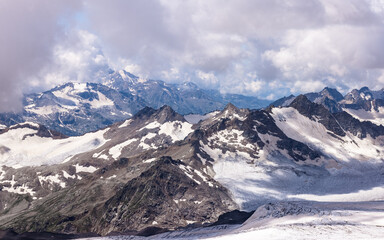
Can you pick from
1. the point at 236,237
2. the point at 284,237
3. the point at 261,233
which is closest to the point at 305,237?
the point at 284,237

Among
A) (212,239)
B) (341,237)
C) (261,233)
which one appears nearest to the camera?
(341,237)

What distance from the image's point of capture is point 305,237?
16375cm

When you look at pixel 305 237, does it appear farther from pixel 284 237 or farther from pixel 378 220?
pixel 378 220

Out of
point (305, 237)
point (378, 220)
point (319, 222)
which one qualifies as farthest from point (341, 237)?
point (378, 220)

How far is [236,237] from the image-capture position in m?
179

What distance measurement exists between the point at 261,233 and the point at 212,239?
32.3 meters

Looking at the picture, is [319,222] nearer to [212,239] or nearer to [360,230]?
[360,230]

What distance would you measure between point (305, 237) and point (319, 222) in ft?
121

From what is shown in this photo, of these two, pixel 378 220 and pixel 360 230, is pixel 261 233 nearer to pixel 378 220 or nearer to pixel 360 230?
pixel 360 230

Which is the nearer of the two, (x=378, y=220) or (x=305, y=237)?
(x=305, y=237)

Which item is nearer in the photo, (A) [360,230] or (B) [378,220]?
(A) [360,230]

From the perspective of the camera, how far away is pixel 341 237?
530 feet

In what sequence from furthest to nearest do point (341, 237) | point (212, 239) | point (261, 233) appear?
1. point (212, 239)
2. point (261, 233)
3. point (341, 237)

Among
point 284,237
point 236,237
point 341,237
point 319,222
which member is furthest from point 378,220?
point 236,237
